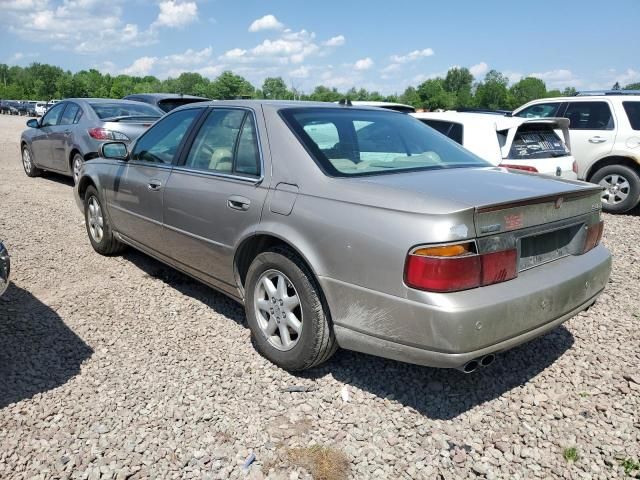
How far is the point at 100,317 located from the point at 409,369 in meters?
2.40

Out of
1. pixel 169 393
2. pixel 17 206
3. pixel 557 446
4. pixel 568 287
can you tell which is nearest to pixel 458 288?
pixel 568 287

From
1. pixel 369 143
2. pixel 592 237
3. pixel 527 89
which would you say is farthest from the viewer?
pixel 527 89

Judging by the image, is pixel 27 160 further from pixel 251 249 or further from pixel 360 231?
pixel 360 231

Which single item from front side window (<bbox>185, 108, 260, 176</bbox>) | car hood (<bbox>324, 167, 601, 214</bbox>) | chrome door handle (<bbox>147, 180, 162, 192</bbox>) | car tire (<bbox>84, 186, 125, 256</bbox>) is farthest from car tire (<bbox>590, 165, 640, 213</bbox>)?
car tire (<bbox>84, 186, 125, 256</bbox>)

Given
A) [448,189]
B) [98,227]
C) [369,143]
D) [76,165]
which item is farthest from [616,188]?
[76,165]

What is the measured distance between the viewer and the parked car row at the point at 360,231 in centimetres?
250

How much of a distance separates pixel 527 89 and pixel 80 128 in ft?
413

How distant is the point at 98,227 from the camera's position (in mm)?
5578

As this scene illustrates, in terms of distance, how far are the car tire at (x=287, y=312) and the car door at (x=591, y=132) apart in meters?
7.29

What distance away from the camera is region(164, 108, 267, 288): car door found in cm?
342

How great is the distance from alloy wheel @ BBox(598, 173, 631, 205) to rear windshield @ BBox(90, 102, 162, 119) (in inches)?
305

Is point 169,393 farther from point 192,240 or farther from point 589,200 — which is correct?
point 589,200

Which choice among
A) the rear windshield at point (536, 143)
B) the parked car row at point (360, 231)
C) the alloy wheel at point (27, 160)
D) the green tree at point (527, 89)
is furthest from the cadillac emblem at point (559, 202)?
the green tree at point (527, 89)

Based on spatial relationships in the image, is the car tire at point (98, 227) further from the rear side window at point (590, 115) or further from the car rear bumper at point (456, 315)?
the rear side window at point (590, 115)
